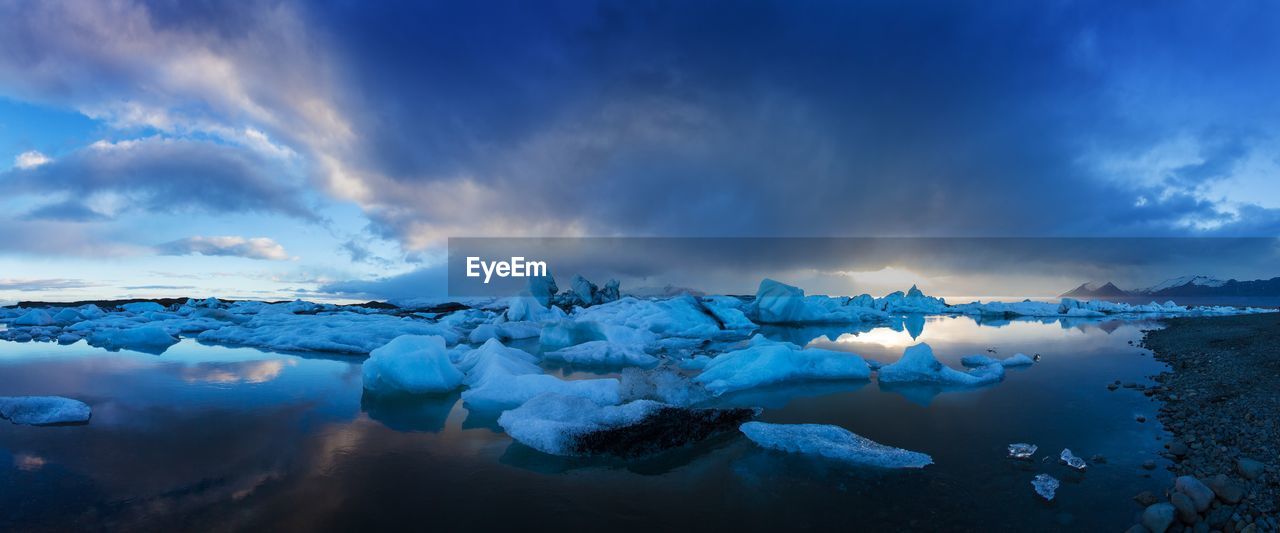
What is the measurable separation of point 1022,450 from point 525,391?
6.11 meters

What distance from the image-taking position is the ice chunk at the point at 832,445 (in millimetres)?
4910

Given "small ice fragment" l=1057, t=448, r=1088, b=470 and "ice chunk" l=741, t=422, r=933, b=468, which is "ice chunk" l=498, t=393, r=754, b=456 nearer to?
"ice chunk" l=741, t=422, r=933, b=468

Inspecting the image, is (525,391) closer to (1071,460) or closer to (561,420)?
(561,420)

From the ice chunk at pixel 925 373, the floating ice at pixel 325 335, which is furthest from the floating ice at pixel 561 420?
the floating ice at pixel 325 335

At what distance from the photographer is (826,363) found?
397 inches

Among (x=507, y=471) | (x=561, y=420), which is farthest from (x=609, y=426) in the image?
(x=507, y=471)

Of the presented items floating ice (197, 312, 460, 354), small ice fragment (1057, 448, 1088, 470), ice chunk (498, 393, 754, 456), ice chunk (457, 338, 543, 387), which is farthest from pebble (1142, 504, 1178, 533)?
floating ice (197, 312, 460, 354)

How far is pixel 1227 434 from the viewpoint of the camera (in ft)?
17.3

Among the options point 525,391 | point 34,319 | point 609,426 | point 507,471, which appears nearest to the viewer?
point 507,471

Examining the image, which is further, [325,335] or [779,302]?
[779,302]

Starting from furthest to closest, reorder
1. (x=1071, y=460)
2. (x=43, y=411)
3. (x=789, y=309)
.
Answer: (x=789, y=309) < (x=43, y=411) < (x=1071, y=460)

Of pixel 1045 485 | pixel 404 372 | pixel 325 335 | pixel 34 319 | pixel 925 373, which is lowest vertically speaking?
pixel 1045 485

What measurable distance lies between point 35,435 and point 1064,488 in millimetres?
10511

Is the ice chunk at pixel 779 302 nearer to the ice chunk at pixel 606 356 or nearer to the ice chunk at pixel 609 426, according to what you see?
the ice chunk at pixel 606 356
